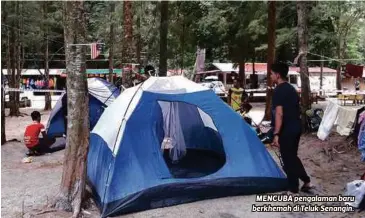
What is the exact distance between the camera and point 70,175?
5441 millimetres

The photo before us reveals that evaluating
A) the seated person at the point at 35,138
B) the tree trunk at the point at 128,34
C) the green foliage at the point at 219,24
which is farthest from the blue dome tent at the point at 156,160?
the green foliage at the point at 219,24

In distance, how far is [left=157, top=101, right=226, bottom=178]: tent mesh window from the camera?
7258 mm

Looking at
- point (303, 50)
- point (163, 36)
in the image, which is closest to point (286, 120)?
point (303, 50)

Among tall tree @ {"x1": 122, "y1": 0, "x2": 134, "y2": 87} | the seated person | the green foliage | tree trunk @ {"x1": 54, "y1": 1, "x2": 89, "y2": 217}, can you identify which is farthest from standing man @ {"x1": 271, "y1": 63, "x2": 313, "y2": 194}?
the green foliage

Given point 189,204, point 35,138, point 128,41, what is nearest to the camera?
point 189,204

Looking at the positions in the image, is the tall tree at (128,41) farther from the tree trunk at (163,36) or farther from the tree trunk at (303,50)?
the tree trunk at (303,50)

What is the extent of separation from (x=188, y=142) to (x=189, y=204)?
2983 millimetres

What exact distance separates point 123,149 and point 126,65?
610 centimetres

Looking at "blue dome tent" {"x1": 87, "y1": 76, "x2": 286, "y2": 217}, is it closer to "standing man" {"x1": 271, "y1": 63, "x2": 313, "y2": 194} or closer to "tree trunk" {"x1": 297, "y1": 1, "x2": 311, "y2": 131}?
"standing man" {"x1": 271, "y1": 63, "x2": 313, "y2": 194}

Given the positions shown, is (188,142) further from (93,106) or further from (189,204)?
(93,106)

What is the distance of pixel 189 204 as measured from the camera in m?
5.60

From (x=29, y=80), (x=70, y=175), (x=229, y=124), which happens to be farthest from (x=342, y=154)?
(x=29, y=80)

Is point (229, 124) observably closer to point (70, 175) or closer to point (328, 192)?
point (328, 192)

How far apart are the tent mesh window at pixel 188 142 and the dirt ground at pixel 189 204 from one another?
1370 mm
